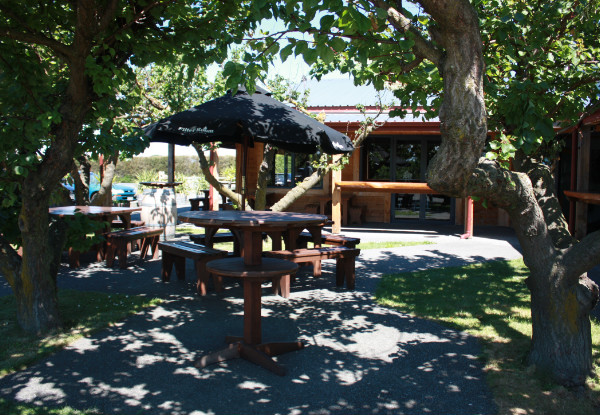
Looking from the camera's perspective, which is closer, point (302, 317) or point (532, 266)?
point (532, 266)

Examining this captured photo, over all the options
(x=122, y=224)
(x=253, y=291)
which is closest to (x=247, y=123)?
(x=253, y=291)

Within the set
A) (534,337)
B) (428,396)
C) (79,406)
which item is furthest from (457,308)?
(79,406)

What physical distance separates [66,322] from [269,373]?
2349 millimetres

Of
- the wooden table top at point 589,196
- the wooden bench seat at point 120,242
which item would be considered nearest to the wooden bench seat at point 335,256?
the wooden bench seat at point 120,242

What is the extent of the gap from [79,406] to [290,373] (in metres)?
1.53

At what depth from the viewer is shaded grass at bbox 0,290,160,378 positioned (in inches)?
157

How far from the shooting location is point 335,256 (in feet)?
21.4

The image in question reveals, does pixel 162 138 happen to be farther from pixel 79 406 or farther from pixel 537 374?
pixel 537 374

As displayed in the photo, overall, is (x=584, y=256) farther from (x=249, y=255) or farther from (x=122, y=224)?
(x=122, y=224)

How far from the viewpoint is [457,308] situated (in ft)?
18.6

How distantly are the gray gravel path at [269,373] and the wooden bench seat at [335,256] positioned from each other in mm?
429

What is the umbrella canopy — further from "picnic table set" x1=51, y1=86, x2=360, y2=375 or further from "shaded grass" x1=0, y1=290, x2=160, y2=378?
"shaded grass" x1=0, y1=290, x2=160, y2=378

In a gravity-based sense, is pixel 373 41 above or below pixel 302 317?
above

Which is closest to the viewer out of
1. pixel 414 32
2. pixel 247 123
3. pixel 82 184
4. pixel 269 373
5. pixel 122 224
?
pixel 414 32
